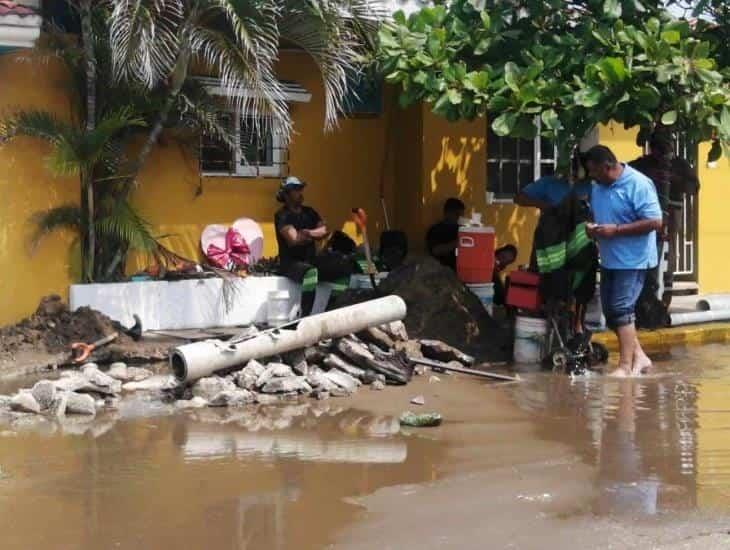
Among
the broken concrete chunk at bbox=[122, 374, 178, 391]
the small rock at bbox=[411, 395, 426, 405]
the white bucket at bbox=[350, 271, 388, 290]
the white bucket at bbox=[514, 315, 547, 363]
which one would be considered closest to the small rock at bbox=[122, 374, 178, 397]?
the broken concrete chunk at bbox=[122, 374, 178, 391]

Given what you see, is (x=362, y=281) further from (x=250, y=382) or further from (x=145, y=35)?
(x=145, y=35)

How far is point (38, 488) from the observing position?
582cm

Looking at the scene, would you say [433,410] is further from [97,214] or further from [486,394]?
[97,214]

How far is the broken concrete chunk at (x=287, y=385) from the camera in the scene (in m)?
8.23

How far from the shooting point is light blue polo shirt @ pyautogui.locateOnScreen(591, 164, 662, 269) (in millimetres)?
8961

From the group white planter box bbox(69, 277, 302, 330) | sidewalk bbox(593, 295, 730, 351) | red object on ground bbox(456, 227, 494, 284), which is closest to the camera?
white planter box bbox(69, 277, 302, 330)

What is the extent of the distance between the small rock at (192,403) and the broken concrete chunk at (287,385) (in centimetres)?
48

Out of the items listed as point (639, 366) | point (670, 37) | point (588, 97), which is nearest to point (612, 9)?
point (670, 37)

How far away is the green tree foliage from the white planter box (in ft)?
8.42

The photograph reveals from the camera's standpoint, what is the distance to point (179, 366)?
26.4ft

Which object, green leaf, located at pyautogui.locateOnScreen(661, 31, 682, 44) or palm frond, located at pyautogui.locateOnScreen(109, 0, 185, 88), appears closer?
green leaf, located at pyautogui.locateOnScreen(661, 31, 682, 44)

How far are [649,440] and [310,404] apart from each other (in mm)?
2427

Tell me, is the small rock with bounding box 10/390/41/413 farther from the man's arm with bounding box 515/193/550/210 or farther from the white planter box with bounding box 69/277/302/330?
the man's arm with bounding box 515/193/550/210

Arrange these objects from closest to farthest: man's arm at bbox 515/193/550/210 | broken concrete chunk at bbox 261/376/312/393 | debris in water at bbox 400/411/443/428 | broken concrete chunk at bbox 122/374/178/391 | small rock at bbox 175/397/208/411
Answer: debris in water at bbox 400/411/443/428 < small rock at bbox 175/397/208/411 < broken concrete chunk at bbox 261/376/312/393 < broken concrete chunk at bbox 122/374/178/391 < man's arm at bbox 515/193/550/210
